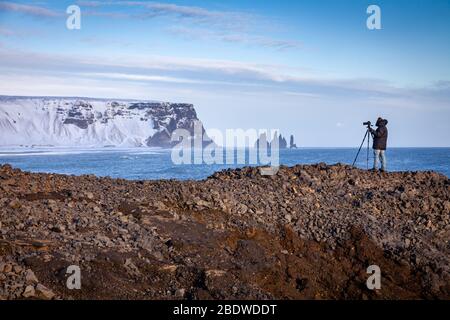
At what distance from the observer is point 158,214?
513 inches

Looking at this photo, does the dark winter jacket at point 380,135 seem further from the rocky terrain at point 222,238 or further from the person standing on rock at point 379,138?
the rocky terrain at point 222,238

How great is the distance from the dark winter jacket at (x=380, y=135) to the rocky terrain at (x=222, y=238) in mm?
3653

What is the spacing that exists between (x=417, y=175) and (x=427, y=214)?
3.35 metres

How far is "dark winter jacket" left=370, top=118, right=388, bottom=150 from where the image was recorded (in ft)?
65.8

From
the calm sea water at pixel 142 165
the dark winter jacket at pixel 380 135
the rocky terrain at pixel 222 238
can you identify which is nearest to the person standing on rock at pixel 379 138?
the dark winter jacket at pixel 380 135

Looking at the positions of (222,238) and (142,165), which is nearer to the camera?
(222,238)

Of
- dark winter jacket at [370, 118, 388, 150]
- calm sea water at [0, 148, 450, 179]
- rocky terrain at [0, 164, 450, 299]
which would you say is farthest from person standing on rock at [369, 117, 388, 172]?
calm sea water at [0, 148, 450, 179]

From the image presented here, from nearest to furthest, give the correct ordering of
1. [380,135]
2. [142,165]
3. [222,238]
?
[222,238], [380,135], [142,165]

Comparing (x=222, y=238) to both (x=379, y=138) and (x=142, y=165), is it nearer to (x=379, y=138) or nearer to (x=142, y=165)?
(x=379, y=138)

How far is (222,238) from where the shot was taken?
12.1 meters

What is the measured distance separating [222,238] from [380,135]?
1023 cm

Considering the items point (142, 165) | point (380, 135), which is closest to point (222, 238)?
point (380, 135)

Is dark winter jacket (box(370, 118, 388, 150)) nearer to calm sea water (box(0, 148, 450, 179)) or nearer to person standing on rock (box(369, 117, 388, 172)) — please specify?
person standing on rock (box(369, 117, 388, 172))

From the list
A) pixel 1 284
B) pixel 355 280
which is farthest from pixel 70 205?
pixel 355 280
